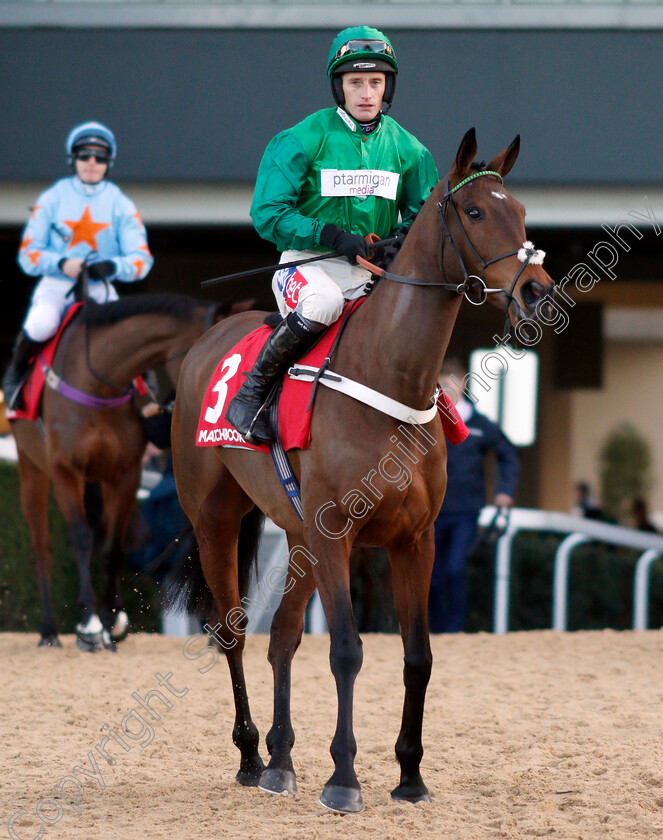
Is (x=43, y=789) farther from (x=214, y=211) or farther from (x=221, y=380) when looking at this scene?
(x=214, y=211)

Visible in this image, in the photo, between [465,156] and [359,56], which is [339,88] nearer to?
[359,56]

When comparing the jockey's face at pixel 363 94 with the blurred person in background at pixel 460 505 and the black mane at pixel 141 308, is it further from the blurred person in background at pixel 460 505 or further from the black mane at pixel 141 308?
the blurred person in background at pixel 460 505

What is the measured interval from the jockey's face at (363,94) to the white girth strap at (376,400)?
32.0 inches

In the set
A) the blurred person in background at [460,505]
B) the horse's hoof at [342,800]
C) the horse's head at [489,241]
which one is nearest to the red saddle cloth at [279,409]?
the horse's head at [489,241]

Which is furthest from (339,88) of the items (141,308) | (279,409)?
(141,308)

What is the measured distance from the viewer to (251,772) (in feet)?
11.3

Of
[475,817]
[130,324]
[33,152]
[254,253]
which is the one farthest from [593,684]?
[254,253]

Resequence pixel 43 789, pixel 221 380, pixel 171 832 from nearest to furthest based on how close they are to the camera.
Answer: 1. pixel 171 832
2. pixel 43 789
3. pixel 221 380

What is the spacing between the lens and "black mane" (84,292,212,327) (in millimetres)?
5777

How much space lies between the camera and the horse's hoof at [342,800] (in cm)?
297

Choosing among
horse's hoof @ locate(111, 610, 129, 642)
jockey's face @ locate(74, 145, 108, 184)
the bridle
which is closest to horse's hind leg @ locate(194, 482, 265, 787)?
the bridle

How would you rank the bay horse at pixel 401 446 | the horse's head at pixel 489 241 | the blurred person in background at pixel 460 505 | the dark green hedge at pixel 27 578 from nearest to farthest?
1. the horse's head at pixel 489 241
2. the bay horse at pixel 401 446
3. the blurred person in background at pixel 460 505
4. the dark green hedge at pixel 27 578

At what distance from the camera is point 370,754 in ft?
12.3

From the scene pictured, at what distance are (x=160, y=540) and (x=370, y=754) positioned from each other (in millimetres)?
3379
